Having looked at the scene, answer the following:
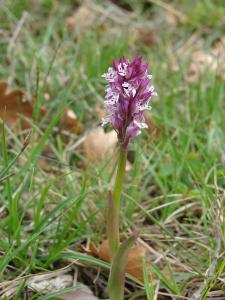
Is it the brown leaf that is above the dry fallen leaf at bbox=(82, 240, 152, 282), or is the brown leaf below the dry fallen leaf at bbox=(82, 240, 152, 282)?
above

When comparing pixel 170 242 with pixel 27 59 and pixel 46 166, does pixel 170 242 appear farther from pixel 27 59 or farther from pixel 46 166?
pixel 27 59

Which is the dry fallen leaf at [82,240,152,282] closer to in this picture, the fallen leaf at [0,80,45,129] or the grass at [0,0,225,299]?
the grass at [0,0,225,299]

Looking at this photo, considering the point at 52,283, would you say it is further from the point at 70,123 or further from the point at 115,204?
the point at 70,123

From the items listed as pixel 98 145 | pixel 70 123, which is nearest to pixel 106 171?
pixel 98 145

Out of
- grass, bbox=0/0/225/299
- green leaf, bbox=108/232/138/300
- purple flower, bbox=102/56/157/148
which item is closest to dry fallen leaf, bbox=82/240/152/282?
grass, bbox=0/0/225/299

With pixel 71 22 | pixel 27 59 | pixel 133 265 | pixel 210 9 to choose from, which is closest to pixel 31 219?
pixel 133 265

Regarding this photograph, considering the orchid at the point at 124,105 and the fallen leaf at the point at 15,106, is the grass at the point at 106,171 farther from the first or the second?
the orchid at the point at 124,105
